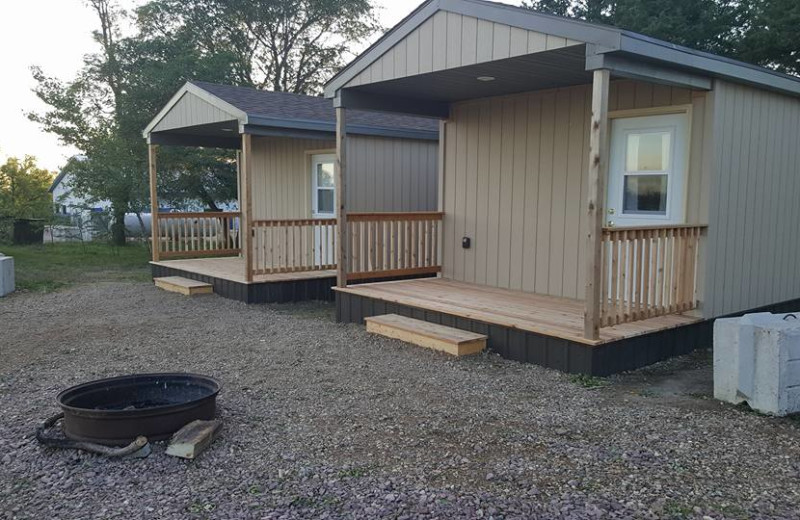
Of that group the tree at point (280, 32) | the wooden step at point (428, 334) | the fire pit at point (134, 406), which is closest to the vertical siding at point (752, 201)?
the wooden step at point (428, 334)

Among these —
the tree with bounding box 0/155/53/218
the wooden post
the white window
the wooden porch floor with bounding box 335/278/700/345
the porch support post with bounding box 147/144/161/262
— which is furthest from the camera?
the tree with bounding box 0/155/53/218

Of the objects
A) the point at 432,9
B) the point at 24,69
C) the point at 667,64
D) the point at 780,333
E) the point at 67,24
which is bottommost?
the point at 780,333

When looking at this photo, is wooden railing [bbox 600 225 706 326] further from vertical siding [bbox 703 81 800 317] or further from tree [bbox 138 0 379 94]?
tree [bbox 138 0 379 94]

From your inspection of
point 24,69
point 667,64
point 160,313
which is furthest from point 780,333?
point 24,69

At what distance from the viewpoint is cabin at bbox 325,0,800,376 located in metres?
4.96

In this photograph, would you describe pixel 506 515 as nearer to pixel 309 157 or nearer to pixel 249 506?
pixel 249 506

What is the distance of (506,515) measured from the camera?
272 centimetres

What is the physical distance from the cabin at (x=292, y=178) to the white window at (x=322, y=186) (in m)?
0.02

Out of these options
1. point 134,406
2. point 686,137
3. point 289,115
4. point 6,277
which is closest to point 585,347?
point 686,137

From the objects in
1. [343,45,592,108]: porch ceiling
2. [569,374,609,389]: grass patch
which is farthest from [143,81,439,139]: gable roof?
[569,374,609,389]: grass patch

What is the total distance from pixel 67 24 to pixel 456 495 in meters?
19.9

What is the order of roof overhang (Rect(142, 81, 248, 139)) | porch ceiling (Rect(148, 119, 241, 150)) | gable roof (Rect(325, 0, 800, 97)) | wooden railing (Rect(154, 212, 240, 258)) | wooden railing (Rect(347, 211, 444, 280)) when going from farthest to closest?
wooden railing (Rect(154, 212, 240, 258)), porch ceiling (Rect(148, 119, 241, 150)), roof overhang (Rect(142, 81, 248, 139)), wooden railing (Rect(347, 211, 444, 280)), gable roof (Rect(325, 0, 800, 97))

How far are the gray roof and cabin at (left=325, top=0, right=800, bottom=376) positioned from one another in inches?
67.9

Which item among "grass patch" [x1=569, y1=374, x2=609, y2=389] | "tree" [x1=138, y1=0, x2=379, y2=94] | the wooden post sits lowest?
"grass patch" [x1=569, y1=374, x2=609, y2=389]
